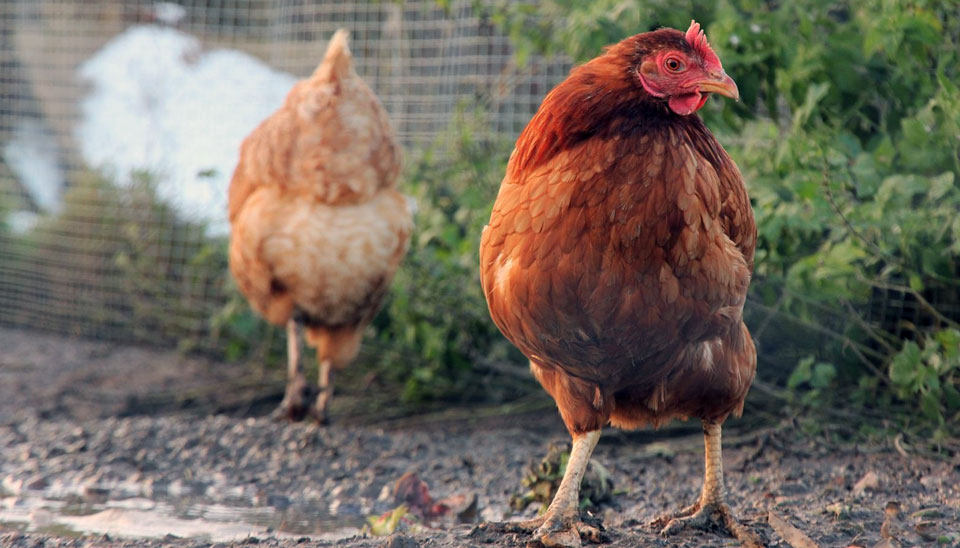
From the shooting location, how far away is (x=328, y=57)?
4.75 meters

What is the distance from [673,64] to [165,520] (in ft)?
7.74

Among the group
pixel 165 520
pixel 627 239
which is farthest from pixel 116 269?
pixel 627 239

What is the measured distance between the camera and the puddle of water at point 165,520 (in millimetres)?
3160

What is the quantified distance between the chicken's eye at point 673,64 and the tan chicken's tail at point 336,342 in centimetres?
297

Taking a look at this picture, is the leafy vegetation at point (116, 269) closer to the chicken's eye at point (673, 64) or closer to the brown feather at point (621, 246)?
the brown feather at point (621, 246)

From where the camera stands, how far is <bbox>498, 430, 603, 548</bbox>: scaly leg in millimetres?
2395

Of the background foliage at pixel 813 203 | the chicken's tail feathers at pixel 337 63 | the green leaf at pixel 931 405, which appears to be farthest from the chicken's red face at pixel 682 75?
the chicken's tail feathers at pixel 337 63

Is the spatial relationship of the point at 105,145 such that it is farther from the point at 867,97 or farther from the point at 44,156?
the point at 867,97

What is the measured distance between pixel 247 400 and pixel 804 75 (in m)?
3.60

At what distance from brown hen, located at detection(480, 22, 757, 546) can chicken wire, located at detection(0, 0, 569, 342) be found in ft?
9.53

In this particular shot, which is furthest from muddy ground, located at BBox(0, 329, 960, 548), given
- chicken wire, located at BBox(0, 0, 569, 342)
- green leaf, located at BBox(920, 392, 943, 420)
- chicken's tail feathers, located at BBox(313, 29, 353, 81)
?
chicken's tail feathers, located at BBox(313, 29, 353, 81)

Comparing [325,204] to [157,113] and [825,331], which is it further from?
[157,113]

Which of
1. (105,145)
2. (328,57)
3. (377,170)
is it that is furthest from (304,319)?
(105,145)

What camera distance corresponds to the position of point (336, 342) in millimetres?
4988
